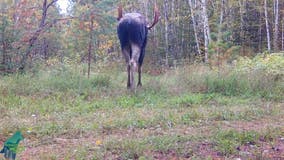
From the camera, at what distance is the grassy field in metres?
4.34

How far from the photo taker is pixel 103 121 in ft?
19.0

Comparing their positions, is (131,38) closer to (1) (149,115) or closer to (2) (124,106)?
(2) (124,106)

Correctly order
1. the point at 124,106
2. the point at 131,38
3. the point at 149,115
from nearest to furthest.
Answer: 1. the point at 149,115
2. the point at 124,106
3. the point at 131,38

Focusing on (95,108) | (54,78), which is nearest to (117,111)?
(95,108)

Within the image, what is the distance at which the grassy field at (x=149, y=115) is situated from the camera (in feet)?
14.3

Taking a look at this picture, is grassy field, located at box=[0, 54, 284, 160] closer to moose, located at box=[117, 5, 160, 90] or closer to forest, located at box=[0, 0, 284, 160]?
forest, located at box=[0, 0, 284, 160]

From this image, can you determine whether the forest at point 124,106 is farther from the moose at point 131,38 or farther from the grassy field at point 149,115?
the moose at point 131,38

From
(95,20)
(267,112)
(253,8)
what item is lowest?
(267,112)

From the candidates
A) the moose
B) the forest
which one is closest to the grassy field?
the forest

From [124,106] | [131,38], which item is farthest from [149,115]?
[131,38]

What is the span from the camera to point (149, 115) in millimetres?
6285

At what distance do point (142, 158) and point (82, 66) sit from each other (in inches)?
340

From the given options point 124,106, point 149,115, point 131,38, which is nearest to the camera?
point 149,115

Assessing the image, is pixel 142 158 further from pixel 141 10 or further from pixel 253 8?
pixel 141 10
